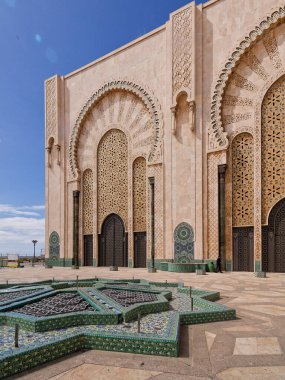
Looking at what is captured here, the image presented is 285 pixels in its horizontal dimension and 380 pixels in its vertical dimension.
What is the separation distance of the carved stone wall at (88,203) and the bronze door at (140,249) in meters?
2.52

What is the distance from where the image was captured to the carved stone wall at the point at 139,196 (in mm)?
12141

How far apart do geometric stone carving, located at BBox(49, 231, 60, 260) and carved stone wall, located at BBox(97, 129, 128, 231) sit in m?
2.67

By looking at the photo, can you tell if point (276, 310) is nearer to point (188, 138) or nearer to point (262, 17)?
point (188, 138)

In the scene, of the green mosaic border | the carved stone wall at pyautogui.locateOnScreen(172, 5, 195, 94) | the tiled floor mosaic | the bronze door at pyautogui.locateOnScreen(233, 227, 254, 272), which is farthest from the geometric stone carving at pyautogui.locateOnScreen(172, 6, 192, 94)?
the green mosaic border

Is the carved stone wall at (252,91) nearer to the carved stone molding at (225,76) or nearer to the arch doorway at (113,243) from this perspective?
the carved stone molding at (225,76)

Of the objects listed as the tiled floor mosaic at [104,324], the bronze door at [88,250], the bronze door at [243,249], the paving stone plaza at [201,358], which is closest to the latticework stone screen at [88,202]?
the bronze door at [88,250]

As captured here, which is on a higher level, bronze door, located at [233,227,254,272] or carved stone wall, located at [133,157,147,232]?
carved stone wall, located at [133,157,147,232]

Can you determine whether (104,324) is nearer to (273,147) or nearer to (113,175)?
(273,147)

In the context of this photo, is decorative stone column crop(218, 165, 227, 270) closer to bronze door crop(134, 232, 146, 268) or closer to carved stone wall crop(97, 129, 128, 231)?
bronze door crop(134, 232, 146, 268)

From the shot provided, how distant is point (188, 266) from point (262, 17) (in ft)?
26.5

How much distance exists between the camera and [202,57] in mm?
10867

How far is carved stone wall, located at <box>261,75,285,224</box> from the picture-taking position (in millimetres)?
9445

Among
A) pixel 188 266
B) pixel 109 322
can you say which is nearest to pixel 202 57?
pixel 188 266

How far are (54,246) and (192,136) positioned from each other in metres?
8.40
